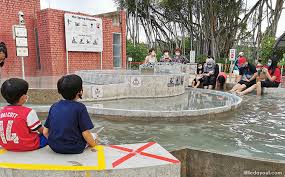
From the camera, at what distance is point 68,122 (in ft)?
7.48

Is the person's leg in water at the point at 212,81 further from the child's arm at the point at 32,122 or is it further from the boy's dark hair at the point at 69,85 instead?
the child's arm at the point at 32,122

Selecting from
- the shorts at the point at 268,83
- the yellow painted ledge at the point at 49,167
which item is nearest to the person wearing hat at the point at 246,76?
the shorts at the point at 268,83

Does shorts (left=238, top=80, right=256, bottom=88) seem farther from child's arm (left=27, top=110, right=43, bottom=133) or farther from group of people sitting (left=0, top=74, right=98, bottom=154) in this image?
child's arm (left=27, top=110, right=43, bottom=133)

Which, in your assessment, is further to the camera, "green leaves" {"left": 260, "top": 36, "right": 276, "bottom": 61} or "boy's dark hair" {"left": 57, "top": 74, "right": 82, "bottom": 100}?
"green leaves" {"left": 260, "top": 36, "right": 276, "bottom": 61}

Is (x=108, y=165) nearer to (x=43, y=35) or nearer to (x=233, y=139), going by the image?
(x=233, y=139)

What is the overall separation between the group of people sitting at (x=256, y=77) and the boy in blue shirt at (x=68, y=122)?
298 inches

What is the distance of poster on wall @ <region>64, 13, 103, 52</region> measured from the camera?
1107cm

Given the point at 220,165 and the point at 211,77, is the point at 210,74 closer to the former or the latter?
the point at 211,77

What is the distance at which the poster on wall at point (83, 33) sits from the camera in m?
11.1

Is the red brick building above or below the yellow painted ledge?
above

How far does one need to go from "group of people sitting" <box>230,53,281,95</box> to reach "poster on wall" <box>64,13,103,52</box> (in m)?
6.80

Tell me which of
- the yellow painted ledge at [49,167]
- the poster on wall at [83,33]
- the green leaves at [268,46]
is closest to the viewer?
the yellow painted ledge at [49,167]

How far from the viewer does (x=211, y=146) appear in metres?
3.88

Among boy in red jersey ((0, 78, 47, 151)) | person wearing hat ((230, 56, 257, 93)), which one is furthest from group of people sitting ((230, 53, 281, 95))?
boy in red jersey ((0, 78, 47, 151))
